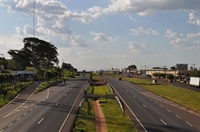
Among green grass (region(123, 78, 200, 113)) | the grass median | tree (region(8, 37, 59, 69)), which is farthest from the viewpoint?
tree (region(8, 37, 59, 69))

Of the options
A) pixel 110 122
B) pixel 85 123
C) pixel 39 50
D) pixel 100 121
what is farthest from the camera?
pixel 39 50

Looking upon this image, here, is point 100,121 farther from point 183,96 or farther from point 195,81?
point 195,81

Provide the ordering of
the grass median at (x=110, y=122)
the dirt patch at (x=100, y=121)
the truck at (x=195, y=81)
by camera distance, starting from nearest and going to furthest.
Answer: the grass median at (x=110, y=122) < the dirt patch at (x=100, y=121) < the truck at (x=195, y=81)

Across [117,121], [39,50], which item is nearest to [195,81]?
[117,121]

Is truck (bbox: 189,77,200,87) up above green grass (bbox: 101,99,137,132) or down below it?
above

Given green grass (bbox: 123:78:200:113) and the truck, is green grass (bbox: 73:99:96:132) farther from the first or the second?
the truck

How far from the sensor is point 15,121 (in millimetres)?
35000

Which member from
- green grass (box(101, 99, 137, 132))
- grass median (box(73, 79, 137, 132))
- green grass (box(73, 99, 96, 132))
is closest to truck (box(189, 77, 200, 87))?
green grass (box(101, 99, 137, 132))

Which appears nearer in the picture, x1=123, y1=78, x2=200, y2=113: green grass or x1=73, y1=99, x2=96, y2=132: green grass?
x1=73, y1=99, x2=96, y2=132: green grass

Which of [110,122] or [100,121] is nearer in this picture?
[110,122]

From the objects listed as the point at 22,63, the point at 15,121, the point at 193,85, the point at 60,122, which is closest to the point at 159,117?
the point at 60,122

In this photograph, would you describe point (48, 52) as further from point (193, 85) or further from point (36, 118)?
point (36, 118)

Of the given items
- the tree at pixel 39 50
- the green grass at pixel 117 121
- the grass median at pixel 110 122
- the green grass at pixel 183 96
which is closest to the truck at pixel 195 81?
the green grass at pixel 183 96

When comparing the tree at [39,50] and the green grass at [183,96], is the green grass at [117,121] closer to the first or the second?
the green grass at [183,96]
